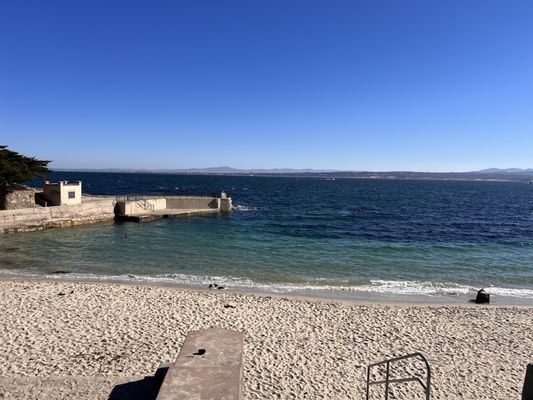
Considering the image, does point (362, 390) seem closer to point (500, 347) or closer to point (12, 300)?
point (500, 347)

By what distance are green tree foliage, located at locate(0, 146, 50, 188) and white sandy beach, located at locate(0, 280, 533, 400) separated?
21.2 m

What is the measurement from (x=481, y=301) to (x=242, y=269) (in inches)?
Answer: 460

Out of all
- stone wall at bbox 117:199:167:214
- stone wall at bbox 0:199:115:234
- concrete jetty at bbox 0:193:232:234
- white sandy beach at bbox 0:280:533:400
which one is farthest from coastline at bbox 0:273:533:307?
stone wall at bbox 117:199:167:214

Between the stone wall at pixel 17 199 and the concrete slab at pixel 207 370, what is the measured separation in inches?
1379

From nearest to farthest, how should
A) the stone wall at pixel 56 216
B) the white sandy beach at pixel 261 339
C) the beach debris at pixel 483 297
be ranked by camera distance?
the white sandy beach at pixel 261 339 → the beach debris at pixel 483 297 → the stone wall at pixel 56 216

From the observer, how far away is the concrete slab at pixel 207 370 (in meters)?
5.15

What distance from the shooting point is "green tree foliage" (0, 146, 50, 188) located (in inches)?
1341

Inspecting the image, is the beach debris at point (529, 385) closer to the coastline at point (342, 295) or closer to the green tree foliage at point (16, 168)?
the coastline at point (342, 295)

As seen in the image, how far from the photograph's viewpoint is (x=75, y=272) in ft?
68.1

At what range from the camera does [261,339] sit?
11.7 meters

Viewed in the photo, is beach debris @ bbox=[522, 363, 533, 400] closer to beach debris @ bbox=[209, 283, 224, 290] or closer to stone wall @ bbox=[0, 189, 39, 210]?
beach debris @ bbox=[209, 283, 224, 290]

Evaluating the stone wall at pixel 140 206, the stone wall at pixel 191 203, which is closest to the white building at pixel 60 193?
the stone wall at pixel 140 206

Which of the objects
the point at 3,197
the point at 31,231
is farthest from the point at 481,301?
the point at 3,197

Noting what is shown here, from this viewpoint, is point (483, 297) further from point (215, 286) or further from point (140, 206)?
point (140, 206)
